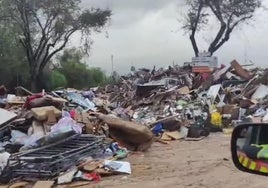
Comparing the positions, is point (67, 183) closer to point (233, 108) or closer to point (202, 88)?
point (233, 108)

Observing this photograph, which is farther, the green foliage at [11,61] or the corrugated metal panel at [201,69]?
the green foliage at [11,61]

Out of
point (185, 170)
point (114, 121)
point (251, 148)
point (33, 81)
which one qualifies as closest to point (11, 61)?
point (33, 81)

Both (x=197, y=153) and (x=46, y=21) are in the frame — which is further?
(x=46, y=21)

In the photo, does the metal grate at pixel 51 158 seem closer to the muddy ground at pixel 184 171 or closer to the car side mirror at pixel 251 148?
the muddy ground at pixel 184 171

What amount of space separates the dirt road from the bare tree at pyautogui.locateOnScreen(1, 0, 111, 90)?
66.2 ft

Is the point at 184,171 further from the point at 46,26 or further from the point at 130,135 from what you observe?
the point at 46,26

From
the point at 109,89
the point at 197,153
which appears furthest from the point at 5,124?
the point at 109,89

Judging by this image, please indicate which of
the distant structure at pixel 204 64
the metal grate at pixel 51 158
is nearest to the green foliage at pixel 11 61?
the distant structure at pixel 204 64

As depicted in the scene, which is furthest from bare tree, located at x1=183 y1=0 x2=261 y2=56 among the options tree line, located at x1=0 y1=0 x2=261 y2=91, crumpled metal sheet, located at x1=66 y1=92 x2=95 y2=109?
crumpled metal sheet, located at x1=66 y1=92 x2=95 y2=109

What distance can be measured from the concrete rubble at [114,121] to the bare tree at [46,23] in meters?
9.06

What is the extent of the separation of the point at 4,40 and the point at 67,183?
24.9 metres

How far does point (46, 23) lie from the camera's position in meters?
30.9

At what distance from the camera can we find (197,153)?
10.7 m

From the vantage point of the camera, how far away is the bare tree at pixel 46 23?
2980 centimetres
